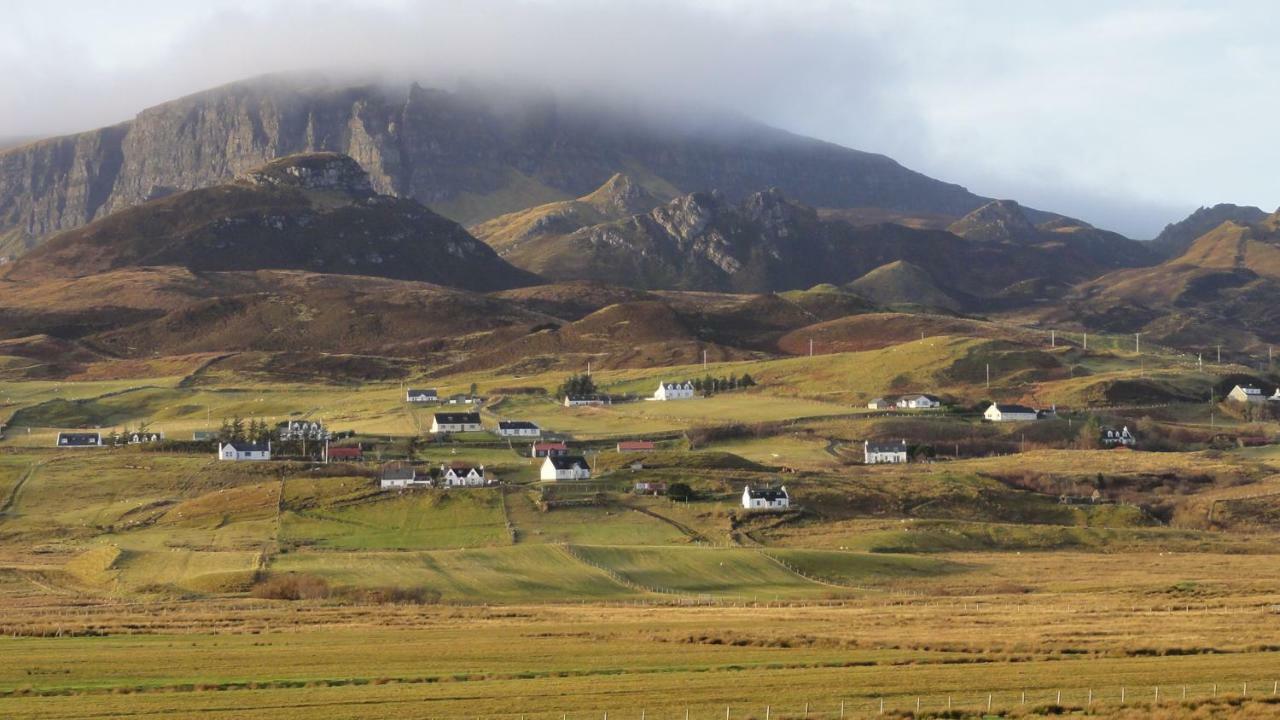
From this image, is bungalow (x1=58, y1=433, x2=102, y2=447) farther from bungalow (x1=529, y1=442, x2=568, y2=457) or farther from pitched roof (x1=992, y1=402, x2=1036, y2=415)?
pitched roof (x1=992, y1=402, x2=1036, y2=415)

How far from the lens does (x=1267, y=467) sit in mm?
136000

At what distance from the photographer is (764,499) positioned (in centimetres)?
11488

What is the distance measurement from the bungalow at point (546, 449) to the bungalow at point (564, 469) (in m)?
8.55

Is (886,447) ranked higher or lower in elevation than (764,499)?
higher

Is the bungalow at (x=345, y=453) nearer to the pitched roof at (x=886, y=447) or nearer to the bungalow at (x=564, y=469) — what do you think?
the bungalow at (x=564, y=469)

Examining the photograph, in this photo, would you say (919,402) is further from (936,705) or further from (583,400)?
(936,705)

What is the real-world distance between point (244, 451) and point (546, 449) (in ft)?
89.3

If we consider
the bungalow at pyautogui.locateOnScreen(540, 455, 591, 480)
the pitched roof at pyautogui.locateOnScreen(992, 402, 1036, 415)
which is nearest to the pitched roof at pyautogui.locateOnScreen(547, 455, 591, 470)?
the bungalow at pyautogui.locateOnScreen(540, 455, 591, 480)

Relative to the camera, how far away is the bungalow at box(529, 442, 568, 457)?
138m

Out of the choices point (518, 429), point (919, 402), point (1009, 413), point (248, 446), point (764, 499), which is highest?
point (919, 402)

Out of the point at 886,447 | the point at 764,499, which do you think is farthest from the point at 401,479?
the point at 886,447

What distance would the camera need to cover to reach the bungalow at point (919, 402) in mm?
180000

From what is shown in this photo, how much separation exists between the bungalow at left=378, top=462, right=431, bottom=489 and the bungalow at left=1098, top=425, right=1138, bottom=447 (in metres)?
73.9

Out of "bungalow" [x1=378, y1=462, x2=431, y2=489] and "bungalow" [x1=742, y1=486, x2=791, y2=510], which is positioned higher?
"bungalow" [x1=378, y1=462, x2=431, y2=489]
